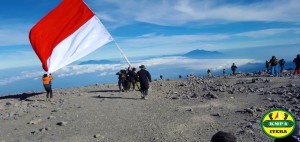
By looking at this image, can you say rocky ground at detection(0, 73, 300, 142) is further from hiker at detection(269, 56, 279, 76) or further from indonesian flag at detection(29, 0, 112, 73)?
hiker at detection(269, 56, 279, 76)

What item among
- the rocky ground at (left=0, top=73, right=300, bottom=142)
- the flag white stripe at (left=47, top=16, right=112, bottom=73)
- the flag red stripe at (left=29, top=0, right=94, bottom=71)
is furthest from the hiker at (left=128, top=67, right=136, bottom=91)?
the flag red stripe at (left=29, top=0, right=94, bottom=71)

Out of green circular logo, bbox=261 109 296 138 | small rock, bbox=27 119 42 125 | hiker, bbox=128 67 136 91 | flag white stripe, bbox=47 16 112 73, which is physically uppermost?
flag white stripe, bbox=47 16 112 73

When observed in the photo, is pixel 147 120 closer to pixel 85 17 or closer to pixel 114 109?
pixel 114 109

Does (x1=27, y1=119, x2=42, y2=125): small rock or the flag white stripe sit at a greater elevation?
the flag white stripe

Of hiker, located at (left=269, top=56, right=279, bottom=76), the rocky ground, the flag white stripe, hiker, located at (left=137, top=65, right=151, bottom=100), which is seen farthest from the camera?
hiker, located at (left=269, top=56, right=279, bottom=76)

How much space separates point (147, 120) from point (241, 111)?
15.3 ft

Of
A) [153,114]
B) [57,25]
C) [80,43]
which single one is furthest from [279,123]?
[57,25]

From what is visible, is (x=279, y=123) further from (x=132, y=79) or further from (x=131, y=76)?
(x=132, y=79)

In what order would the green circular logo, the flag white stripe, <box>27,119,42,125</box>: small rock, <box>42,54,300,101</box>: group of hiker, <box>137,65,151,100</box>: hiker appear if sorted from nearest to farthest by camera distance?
the green circular logo, <box>27,119,42,125</box>: small rock, the flag white stripe, <box>137,65,151,100</box>: hiker, <box>42,54,300,101</box>: group of hiker

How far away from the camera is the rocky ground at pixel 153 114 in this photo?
13.2m

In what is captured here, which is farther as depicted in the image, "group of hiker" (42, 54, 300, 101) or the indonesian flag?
"group of hiker" (42, 54, 300, 101)

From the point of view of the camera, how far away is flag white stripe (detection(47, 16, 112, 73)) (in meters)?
20.5

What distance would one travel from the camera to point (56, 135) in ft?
46.3

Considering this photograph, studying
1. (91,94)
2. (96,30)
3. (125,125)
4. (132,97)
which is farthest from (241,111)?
(91,94)
